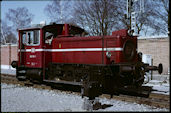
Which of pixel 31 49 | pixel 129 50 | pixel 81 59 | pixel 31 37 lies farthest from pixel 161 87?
pixel 31 37

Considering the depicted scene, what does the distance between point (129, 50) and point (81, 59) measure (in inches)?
85.4

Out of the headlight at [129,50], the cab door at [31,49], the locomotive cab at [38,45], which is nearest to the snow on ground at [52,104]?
the headlight at [129,50]

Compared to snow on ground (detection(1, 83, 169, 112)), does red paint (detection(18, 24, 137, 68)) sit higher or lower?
higher

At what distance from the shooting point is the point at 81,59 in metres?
8.90

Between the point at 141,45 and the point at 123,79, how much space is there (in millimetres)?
8794

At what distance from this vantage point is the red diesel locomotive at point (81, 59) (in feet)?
26.0

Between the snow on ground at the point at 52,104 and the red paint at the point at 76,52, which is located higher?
the red paint at the point at 76,52

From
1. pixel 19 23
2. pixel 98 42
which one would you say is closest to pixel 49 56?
pixel 98 42

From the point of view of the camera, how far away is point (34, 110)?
600cm

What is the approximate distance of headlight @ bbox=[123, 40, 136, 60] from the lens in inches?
319

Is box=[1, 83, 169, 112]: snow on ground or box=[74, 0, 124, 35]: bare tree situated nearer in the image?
box=[1, 83, 169, 112]: snow on ground

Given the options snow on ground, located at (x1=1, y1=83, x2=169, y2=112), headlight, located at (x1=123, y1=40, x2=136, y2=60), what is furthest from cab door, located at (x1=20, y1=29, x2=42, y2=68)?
headlight, located at (x1=123, y1=40, x2=136, y2=60)

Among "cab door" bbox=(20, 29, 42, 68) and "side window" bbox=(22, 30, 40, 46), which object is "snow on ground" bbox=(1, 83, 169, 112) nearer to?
"cab door" bbox=(20, 29, 42, 68)

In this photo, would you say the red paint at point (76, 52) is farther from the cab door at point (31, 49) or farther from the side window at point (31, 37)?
the side window at point (31, 37)
